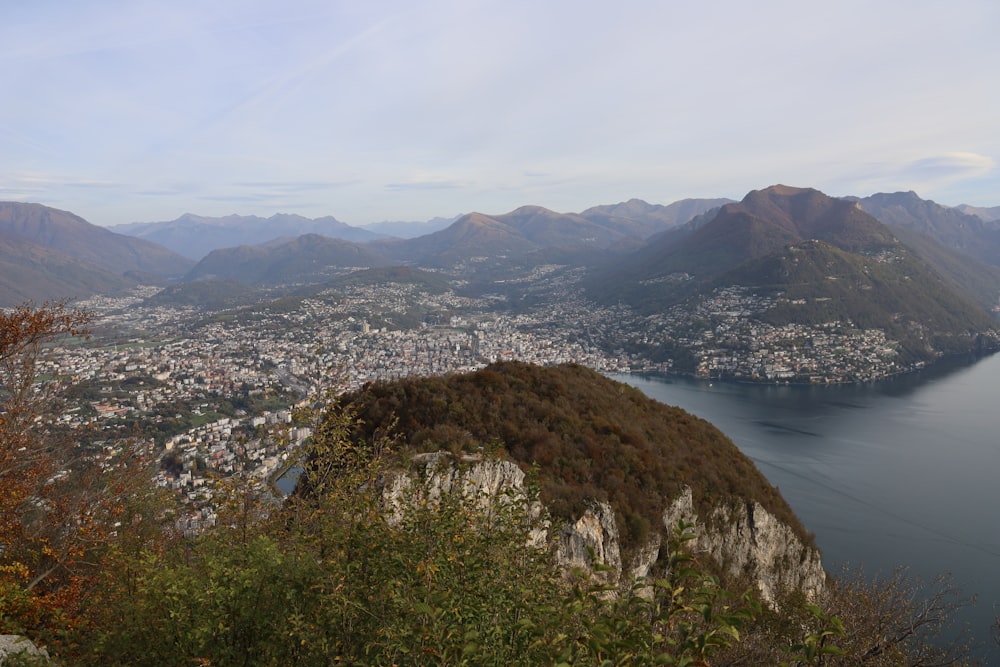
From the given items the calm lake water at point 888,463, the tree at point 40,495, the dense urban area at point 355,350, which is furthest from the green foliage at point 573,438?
the calm lake water at point 888,463

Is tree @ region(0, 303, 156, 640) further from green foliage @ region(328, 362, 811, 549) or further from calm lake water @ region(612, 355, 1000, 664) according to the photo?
calm lake water @ region(612, 355, 1000, 664)

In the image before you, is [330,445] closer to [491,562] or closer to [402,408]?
[491,562]

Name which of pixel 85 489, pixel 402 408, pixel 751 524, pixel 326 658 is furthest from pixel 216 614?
pixel 751 524

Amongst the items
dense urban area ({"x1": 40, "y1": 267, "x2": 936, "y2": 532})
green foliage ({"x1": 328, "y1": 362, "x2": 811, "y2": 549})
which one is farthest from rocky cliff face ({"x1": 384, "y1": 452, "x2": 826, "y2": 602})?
dense urban area ({"x1": 40, "y1": 267, "x2": 936, "y2": 532})

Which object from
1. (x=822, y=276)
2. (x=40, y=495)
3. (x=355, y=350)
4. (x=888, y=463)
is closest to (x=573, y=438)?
(x=40, y=495)

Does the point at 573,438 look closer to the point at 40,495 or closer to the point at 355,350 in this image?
the point at 40,495

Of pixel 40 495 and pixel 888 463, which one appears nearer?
pixel 40 495

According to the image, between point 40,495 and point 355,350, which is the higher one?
point 40,495
